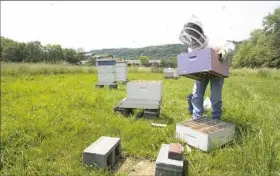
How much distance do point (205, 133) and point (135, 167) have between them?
0.96 m

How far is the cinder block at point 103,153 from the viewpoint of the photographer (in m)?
2.66

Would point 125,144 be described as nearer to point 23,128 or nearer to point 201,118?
point 201,118

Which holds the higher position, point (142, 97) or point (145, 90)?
point (145, 90)

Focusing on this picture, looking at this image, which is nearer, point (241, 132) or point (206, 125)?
point (241, 132)

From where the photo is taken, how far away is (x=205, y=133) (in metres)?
3.05

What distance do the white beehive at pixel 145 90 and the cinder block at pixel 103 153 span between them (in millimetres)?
1933

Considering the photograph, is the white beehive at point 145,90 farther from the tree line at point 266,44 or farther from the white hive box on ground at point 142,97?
the tree line at point 266,44

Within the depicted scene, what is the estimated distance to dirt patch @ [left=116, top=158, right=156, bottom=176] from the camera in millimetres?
2732

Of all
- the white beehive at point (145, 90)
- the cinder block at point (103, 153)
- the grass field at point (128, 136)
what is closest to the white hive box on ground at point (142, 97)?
the white beehive at point (145, 90)

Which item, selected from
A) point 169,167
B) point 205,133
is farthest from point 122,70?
point 169,167

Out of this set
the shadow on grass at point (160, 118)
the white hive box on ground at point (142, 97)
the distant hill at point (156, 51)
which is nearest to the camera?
the distant hill at point (156, 51)

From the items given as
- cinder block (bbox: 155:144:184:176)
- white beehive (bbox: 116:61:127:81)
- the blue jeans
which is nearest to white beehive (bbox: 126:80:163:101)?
the blue jeans

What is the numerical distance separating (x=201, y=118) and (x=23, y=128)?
274 cm

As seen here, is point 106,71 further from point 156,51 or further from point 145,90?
point 156,51
